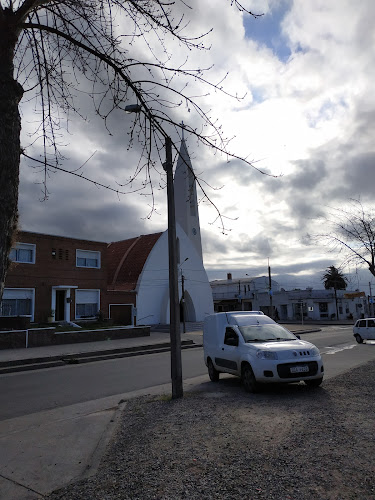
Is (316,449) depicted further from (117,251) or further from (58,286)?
(117,251)

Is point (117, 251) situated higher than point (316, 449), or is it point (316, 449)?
point (117, 251)

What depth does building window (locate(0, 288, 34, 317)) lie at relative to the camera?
99.1 feet

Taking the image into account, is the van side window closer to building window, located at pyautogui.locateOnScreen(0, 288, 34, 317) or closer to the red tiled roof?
building window, located at pyautogui.locateOnScreen(0, 288, 34, 317)

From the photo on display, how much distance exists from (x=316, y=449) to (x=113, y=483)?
2321mm

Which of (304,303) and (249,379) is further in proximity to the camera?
(304,303)

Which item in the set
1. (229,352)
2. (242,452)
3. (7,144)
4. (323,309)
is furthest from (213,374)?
(323,309)

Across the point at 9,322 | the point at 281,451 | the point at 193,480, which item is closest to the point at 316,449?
the point at 281,451

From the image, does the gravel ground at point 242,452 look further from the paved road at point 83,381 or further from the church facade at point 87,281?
the church facade at point 87,281

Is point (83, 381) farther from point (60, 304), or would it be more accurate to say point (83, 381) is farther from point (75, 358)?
point (60, 304)

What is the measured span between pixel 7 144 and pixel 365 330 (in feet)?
83.9

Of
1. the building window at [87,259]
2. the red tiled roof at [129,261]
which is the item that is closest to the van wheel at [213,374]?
the building window at [87,259]

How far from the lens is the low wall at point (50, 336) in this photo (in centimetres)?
2181

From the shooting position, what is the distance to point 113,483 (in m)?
4.20

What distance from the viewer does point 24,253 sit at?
31.6 m
